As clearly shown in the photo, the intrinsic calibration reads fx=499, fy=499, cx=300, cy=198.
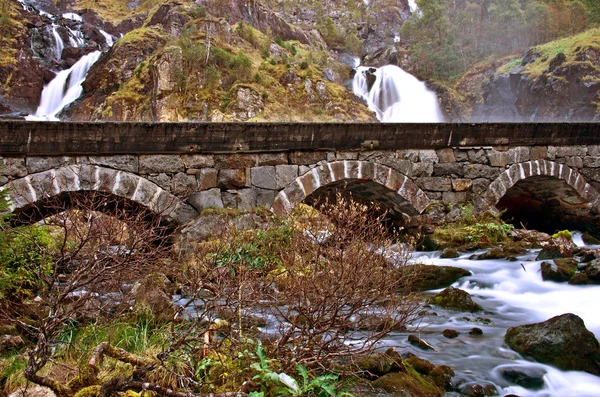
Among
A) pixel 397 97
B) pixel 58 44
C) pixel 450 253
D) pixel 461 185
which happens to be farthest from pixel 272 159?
pixel 58 44

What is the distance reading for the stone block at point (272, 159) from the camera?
8078 mm

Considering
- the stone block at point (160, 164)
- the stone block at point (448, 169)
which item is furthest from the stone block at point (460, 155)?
the stone block at point (160, 164)

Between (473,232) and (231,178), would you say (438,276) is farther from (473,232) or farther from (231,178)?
(231,178)

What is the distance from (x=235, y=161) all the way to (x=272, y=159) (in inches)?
24.5

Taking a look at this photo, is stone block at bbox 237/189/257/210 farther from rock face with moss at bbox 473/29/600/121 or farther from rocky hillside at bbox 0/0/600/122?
rock face with moss at bbox 473/29/600/121

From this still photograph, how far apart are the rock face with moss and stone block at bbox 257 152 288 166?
2797 cm

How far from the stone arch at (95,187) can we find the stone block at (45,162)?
2.6 inches

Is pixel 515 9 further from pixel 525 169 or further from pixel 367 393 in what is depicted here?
pixel 367 393

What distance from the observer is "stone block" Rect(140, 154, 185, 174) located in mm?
7418

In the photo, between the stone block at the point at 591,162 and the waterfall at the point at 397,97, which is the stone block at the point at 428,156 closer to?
the stone block at the point at 591,162

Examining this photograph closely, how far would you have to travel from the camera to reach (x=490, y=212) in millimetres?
9531

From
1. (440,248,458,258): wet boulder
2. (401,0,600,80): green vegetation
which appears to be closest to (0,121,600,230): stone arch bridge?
(440,248,458,258): wet boulder

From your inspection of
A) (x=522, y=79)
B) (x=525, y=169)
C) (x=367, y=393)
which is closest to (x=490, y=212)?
(x=525, y=169)

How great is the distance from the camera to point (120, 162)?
7281 mm
